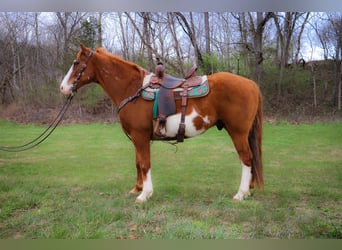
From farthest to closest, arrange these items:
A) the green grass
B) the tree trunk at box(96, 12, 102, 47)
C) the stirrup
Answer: the tree trunk at box(96, 12, 102, 47) < the stirrup < the green grass

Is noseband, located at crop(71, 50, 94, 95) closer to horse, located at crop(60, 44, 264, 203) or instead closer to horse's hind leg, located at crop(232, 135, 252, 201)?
horse, located at crop(60, 44, 264, 203)

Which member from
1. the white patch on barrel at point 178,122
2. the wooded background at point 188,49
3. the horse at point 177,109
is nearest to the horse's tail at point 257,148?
the horse at point 177,109

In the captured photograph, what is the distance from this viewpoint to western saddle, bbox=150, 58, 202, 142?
2521 millimetres

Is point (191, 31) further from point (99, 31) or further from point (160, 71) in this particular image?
point (99, 31)

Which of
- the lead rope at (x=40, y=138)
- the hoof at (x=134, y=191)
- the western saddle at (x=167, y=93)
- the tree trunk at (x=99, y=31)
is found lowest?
the hoof at (x=134, y=191)

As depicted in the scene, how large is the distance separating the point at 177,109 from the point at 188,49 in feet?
1.88

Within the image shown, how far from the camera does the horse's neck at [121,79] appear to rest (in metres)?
2.61

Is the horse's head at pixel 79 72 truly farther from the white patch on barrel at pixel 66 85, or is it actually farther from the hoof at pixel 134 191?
the hoof at pixel 134 191

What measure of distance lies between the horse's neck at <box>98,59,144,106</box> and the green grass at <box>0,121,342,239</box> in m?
0.30

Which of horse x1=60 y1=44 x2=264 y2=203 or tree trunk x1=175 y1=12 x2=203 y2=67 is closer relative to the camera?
horse x1=60 y1=44 x2=264 y2=203

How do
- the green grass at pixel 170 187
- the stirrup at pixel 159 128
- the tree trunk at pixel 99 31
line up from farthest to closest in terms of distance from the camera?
1. the tree trunk at pixel 99 31
2. the stirrup at pixel 159 128
3. the green grass at pixel 170 187

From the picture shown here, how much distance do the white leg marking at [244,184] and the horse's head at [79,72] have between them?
1409 millimetres

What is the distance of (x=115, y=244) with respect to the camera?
246cm

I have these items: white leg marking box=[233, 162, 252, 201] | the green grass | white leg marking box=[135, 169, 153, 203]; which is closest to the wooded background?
the green grass
